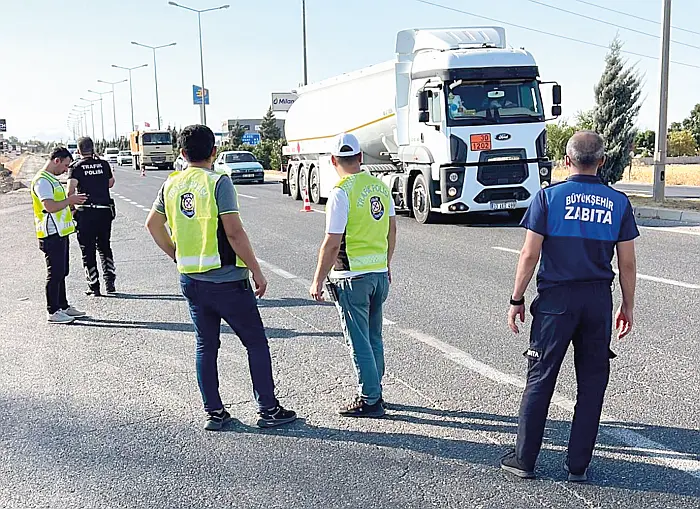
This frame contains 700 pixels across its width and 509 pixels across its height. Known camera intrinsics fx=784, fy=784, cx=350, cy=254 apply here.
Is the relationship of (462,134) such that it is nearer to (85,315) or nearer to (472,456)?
(85,315)

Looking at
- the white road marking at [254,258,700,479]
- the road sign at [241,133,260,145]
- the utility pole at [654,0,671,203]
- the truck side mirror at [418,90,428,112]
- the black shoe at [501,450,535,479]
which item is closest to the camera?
the black shoe at [501,450,535,479]

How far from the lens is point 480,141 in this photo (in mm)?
15227

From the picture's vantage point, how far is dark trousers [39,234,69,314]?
25.7 feet

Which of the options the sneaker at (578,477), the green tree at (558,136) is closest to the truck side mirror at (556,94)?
the sneaker at (578,477)

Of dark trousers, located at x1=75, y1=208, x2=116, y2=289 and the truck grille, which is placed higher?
the truck grille

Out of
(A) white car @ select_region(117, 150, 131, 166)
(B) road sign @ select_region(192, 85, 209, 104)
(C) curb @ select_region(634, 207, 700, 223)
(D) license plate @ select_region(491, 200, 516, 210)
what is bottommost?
(C) curb @ select_region(634, 207, 700, 223)

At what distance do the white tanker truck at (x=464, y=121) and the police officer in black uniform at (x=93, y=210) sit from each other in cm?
749

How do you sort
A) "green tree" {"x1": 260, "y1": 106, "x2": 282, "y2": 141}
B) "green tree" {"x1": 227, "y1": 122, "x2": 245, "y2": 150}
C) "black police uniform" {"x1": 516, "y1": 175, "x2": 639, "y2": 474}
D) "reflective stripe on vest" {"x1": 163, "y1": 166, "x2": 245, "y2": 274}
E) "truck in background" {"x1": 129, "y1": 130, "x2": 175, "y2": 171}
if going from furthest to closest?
"green tree" {"x1": 227, "y1": 122, "x2": 245, "y2": 150}, "green tree" {"x1": 260, "y1": 106, "x2": 282, "y2": 141}, "truck in background" {"x1": 129, "y1": 130, "x2": 175, "y2": 171}, "reflective stripe on vest" {"x1": 163, "y1": 166, "x2": 245, "y2": 274}, "black police uniform" {"x1": 516, "y1": 175, "x2": 639, "y2": 474}

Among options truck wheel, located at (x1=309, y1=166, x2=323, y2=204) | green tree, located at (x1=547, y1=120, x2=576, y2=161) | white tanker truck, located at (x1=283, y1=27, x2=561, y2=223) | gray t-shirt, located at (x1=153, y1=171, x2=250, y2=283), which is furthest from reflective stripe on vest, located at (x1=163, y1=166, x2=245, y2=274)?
green tree, located at (x1=547, y1=120, x2=576, y2=161)

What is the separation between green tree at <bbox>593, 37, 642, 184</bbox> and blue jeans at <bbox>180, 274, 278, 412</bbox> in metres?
20.0

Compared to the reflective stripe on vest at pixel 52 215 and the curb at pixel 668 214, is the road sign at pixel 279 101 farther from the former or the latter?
the reflective stripe on vest at pixel 52 215

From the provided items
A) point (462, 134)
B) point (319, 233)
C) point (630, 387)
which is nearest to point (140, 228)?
point (319, 233)

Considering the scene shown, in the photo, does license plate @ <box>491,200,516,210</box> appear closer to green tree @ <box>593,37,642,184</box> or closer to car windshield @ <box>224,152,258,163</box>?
green tree @ <box>593,37,642,184</box>

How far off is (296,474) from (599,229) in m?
2.02
